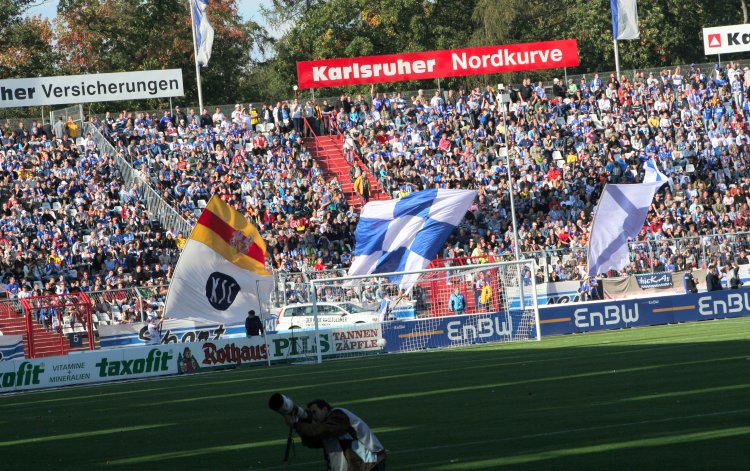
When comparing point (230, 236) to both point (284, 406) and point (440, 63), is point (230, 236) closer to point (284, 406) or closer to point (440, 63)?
point (284, 406)

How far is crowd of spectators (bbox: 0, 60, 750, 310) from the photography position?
136ft

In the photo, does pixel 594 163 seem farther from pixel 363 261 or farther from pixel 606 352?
pixel 606 352

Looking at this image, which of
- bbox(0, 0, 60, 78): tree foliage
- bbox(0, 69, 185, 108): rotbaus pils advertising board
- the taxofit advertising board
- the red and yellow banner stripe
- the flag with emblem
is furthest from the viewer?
bbox(0, 0, 60, 78): tree foliage

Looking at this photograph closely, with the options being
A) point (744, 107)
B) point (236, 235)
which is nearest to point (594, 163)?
point (744, 107)

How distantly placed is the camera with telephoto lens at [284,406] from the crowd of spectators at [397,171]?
104ft

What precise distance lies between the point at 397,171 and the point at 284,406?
40.1 meters

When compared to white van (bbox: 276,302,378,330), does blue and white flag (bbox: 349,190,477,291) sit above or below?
above

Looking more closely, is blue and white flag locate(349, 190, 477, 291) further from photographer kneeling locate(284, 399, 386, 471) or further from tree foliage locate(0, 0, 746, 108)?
tree foliage locate(0, 0, 746, 108)

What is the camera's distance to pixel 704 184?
46.8 meters

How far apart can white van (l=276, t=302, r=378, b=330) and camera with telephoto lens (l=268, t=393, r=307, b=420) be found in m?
24.3

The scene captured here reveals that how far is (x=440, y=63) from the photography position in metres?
55.3

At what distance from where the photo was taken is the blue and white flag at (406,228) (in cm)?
3831

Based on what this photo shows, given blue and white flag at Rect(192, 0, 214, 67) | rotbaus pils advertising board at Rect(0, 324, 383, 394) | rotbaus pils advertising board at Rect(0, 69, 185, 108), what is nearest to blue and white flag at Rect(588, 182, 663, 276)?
rotbaus pils advertising board at Rect(0, 324, 383, 394)

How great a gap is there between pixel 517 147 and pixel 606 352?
26.1 meters
